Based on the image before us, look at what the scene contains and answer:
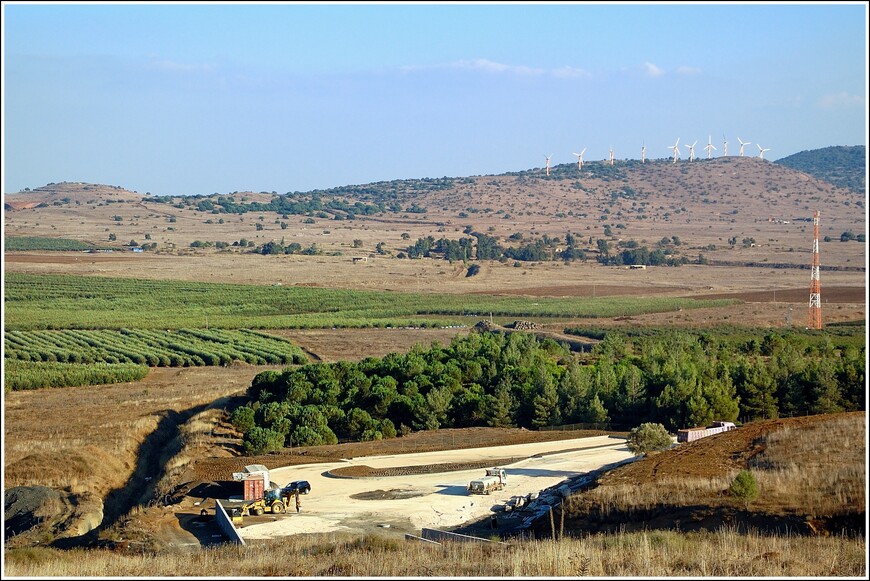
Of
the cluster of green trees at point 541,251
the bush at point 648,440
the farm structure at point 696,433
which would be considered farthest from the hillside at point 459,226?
the bush at point 648,440

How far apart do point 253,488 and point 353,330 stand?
5103cm

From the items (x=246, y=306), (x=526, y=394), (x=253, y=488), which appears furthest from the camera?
(x=246, y=306)

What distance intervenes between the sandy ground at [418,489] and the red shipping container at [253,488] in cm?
98

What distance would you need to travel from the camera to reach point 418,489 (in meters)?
24.4

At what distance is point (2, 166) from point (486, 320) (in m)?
69.4

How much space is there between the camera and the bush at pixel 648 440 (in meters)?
25.9

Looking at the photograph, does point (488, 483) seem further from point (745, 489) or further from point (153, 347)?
point (153, 347)

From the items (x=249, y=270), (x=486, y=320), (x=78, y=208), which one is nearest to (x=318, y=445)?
(x=486, y=320)

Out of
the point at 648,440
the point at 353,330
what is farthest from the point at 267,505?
the point at 353,330

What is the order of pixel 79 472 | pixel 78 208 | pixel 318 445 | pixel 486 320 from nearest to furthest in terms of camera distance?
1. pixel 79 472
2. pixel 318 445
3. pixel 486 320
4. pixel 78 208

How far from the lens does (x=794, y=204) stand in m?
195

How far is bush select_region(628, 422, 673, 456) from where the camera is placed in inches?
1021

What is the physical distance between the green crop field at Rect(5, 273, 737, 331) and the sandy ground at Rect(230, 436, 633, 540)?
46429 millimetres

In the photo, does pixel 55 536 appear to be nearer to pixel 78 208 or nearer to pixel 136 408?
pixel 136 408
